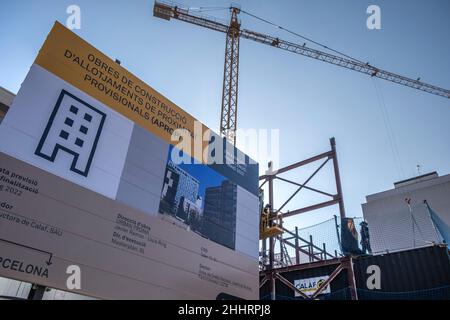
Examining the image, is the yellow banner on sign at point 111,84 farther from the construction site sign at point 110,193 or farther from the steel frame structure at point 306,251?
the steel frame structure at point 306,251

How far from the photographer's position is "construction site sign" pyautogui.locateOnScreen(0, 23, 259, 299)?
6.66 m

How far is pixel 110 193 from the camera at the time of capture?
8.20 metres

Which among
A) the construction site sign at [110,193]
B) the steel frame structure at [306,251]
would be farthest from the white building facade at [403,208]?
the construction site sign at [110,193]

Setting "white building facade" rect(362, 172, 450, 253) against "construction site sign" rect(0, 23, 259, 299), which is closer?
"construction site sign" rect(0, 23, 259, 299)

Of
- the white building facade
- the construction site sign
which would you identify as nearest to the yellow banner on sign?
the construction site sign

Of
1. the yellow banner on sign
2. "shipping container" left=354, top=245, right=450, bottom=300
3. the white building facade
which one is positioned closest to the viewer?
the yellow banner on sign

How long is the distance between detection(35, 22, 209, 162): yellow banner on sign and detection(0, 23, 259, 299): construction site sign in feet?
0.11

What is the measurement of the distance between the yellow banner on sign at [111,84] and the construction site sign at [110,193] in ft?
0.11

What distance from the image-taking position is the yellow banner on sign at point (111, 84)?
8.31 metres

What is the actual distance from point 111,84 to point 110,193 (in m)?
3.40

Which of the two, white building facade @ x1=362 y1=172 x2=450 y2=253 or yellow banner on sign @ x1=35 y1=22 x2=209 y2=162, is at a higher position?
white building facade @ x1=362 y1=172 x2=450 y2=253

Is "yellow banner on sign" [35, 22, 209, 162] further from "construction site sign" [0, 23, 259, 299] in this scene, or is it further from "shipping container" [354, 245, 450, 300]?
"shipping container" [354, 245, 450, 300]

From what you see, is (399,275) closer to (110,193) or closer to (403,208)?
(110,193)

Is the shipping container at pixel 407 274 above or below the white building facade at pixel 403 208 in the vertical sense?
below
